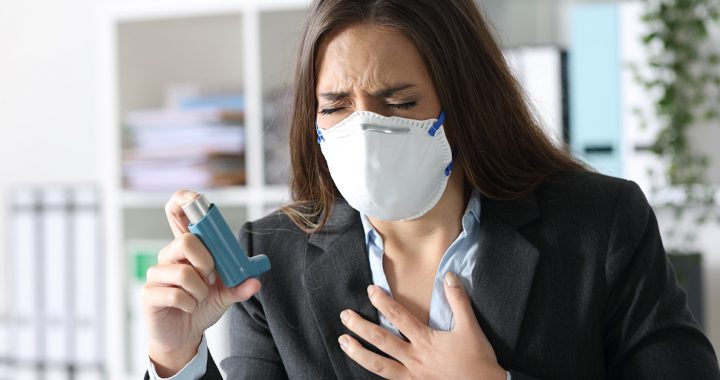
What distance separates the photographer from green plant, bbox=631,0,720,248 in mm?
2227

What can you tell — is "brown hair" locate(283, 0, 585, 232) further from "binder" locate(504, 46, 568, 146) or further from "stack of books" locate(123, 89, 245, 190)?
"stack of books" locate(123, 89, 245, 190)

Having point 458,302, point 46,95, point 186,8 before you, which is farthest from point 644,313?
point 46,95

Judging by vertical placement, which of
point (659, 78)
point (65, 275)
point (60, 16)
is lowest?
Answer: point (65, 275)

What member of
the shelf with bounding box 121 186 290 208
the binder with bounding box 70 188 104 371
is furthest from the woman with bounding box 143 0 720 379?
the binder with bounding box 70 188 104 371

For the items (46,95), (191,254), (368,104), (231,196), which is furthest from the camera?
(46,95)

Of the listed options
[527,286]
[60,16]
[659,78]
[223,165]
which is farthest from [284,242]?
[60,16]

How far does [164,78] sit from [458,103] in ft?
5.73

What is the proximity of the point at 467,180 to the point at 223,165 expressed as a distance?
1.33 meters

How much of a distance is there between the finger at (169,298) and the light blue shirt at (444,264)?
4.8 inches

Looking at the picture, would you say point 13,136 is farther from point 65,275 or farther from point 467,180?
point 467,180

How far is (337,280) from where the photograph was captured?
1249mm

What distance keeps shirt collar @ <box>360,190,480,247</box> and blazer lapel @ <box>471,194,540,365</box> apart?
0.06 ft

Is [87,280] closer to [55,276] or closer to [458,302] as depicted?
[55,276]

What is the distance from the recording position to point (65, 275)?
286cm
